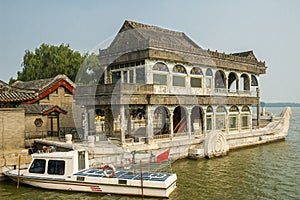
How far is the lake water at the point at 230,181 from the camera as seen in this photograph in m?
15.6

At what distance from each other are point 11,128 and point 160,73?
39.7ft

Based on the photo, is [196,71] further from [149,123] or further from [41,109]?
[41,109]

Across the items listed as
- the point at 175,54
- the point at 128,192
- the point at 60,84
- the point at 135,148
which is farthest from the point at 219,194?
the point at 60,84

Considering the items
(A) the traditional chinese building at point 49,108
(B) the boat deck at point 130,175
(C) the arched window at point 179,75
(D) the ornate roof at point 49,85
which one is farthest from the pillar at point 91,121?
(B) the boat deck at point 130,175

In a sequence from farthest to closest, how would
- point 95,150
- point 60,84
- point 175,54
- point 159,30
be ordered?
1. point 60,84
2. point 159,30
3. point 175,54
4. point 95,150

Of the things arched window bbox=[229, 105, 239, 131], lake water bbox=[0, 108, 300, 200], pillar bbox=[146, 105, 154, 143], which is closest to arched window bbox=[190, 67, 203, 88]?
arched window bbox=[229, 105, 239, 131]

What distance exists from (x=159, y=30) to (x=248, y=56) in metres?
11.8

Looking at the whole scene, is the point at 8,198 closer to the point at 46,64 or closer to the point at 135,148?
the point at 135,148

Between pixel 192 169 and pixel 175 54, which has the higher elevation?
pixel 175 54

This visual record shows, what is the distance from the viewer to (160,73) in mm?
25000

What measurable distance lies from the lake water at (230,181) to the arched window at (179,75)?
676cm

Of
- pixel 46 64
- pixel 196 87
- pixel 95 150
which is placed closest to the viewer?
pixel 95 150

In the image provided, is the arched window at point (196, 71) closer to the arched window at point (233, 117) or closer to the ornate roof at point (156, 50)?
the ornate roof at point (156, 50)

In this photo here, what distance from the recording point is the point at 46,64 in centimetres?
4812
